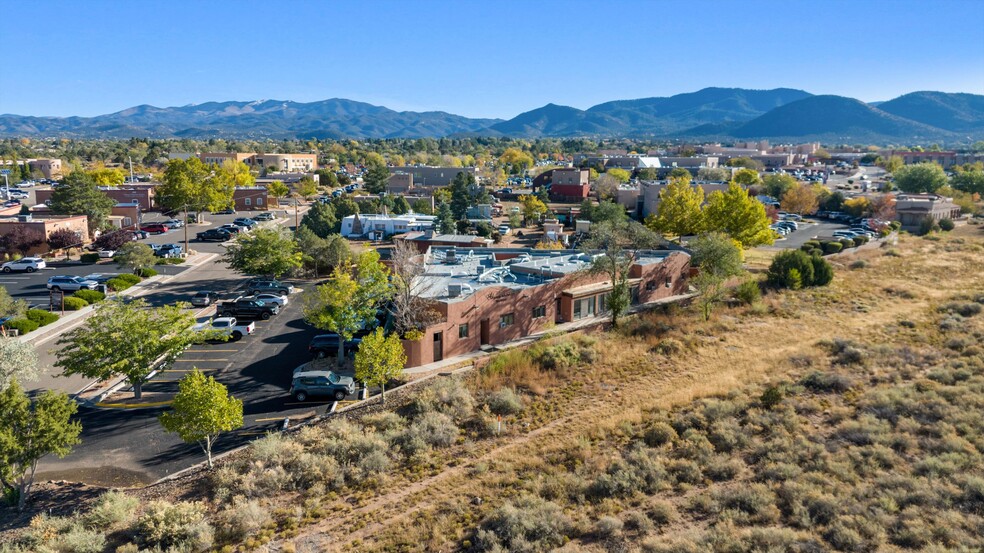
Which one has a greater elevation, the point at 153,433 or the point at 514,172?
the point at 514,172

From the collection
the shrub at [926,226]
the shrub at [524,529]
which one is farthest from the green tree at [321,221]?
the shrub at [926,226]

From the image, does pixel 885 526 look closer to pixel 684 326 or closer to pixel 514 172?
pixel 684 326

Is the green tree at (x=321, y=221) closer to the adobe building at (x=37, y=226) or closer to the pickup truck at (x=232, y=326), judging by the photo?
the adobe building at (x=37, y=226)

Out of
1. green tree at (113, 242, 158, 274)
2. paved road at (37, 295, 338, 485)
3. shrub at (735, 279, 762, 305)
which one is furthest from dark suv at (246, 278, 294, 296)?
shrub at (735, 279, 762, 305)

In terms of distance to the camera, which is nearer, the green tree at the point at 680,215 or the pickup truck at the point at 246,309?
the pickup truck at the point at 246,309

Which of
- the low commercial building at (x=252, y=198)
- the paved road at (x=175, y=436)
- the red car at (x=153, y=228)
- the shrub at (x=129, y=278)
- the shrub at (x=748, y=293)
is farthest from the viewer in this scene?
the low commercial building at (x=252, y=198)

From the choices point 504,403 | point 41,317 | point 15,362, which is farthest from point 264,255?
point 504,403

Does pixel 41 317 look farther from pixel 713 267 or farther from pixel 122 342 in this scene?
pixel 713 267

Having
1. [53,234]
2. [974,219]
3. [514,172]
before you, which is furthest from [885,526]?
[514,172]
